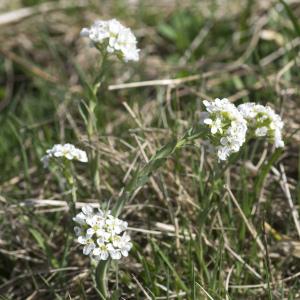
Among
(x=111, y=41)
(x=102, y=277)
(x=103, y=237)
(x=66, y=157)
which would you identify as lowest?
(x=102, y=277)

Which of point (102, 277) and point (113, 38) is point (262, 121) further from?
point (102, 277)

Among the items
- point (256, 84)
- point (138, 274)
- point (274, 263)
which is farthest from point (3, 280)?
point (256, 84)

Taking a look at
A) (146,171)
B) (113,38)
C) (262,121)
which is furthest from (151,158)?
(113,38)

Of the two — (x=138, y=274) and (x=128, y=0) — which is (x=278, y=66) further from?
(x=138, y=274)

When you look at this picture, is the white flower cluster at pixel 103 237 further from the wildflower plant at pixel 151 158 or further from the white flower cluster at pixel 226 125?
the white flower cluster at pixel 226 125

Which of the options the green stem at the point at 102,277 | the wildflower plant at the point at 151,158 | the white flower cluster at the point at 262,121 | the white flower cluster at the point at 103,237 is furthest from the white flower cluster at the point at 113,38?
the green stem at the point at 102,277
